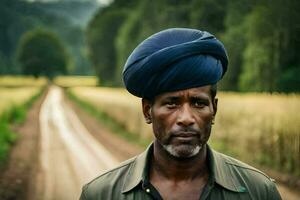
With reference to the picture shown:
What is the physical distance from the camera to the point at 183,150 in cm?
238

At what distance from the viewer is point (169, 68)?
234 centimetres

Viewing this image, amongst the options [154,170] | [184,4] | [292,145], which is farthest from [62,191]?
[184,4]

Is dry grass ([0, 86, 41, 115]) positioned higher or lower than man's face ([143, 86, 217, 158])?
lower

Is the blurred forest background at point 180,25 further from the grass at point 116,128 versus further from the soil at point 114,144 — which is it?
the soil at point 114,144

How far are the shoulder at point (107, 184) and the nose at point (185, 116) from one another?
0.36 meters

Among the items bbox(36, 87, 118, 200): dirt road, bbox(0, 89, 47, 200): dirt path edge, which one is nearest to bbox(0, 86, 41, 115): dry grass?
bbox(36, 87, 118, 200): dirt road

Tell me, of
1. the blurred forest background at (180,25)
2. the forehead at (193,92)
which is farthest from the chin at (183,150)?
the blurred forest background at (180,25)

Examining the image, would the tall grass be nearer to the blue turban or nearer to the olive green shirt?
the olive green shirt

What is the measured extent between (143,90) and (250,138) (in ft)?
35.8

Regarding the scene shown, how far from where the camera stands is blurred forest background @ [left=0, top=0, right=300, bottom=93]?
103ft

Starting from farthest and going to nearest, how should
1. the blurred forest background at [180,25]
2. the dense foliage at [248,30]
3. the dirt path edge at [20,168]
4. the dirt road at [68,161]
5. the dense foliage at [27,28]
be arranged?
the dense foliage at [27,28], the blurred forest background at [180,25], the dense foliage at [248,30], the dirt road at [68,161], the dirt path edge at [20,168]

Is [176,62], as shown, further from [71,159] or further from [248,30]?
[248,30]

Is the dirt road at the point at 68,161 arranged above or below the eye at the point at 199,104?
below

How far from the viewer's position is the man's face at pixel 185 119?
7.75 feet
